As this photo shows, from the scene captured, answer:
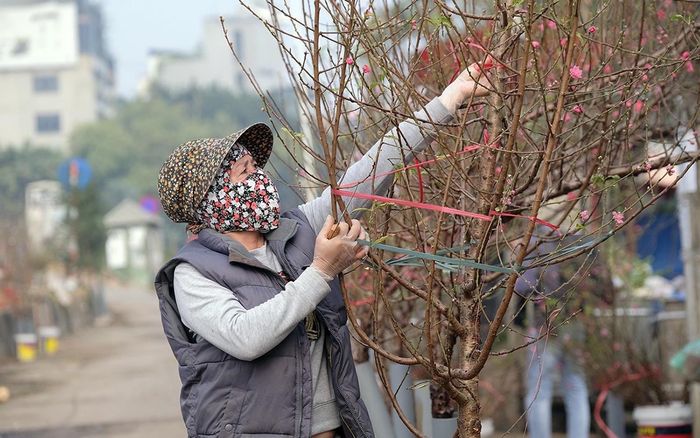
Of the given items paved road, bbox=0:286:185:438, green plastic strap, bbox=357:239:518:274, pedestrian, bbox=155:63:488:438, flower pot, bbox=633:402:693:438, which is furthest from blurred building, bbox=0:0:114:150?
green plastic strap, bbox=357:239:518:274

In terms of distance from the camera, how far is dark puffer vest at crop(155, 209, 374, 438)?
341 centimetres

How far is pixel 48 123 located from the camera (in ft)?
418

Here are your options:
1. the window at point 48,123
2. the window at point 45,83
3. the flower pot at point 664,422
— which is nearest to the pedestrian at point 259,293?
the flower pot at point 664,422

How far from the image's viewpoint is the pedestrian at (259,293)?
3344 mm

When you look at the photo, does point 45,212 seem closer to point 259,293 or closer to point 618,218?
point 259,293

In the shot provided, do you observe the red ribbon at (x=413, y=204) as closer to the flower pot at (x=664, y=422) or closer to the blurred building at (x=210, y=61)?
the flower pot at (x=664, y=422)

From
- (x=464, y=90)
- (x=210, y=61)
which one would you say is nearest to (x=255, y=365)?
(x=464, y=90)

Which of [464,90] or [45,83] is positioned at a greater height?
[45,83]

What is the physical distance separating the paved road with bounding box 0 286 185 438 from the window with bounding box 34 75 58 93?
Result: 102462mm

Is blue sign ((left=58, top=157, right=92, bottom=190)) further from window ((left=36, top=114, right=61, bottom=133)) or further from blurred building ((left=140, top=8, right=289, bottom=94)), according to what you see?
blurred building ((left=140, top=8, right=289, bottom=94))

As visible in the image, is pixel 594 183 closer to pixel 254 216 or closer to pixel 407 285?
pixel 407 285

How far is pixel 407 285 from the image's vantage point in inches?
142

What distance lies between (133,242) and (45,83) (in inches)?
2721

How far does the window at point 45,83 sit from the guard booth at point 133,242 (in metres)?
59.6
